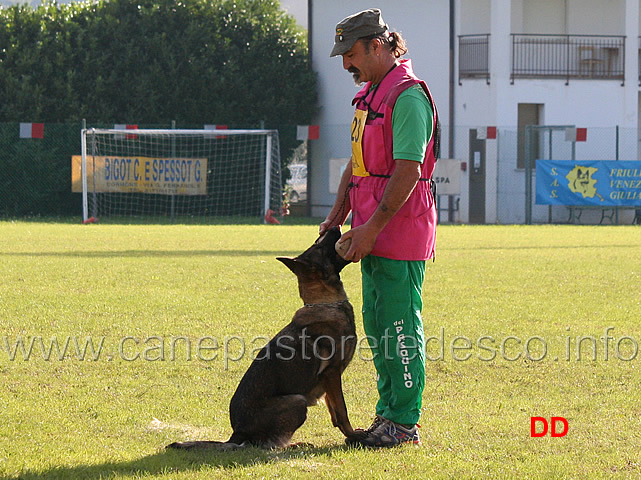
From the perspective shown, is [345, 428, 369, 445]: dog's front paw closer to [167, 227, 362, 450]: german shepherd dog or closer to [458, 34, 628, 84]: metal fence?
[167, 227, 362, 450]: german shepherd dog

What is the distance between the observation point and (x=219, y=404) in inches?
214

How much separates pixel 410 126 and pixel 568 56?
26285 millimetres

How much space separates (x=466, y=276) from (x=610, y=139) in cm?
1827

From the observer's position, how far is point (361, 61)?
175 inches

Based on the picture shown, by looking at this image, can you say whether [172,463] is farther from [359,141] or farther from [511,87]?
[511,87]

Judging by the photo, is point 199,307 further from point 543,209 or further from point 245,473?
point 543,209

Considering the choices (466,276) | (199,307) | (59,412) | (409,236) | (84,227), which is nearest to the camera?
(409,236)

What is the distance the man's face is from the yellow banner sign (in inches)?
812

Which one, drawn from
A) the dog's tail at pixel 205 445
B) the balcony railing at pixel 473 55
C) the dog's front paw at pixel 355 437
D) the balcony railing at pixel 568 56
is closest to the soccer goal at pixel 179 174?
the balcony railing at pixel 473 55

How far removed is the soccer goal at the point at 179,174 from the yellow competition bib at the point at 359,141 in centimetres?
1954

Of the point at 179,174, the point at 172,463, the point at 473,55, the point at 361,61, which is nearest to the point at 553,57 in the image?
the point at 473,55

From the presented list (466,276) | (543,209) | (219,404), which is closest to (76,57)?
(543,209)

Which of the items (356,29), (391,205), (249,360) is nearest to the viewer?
(391,205)

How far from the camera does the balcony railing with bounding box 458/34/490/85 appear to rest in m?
28.5
